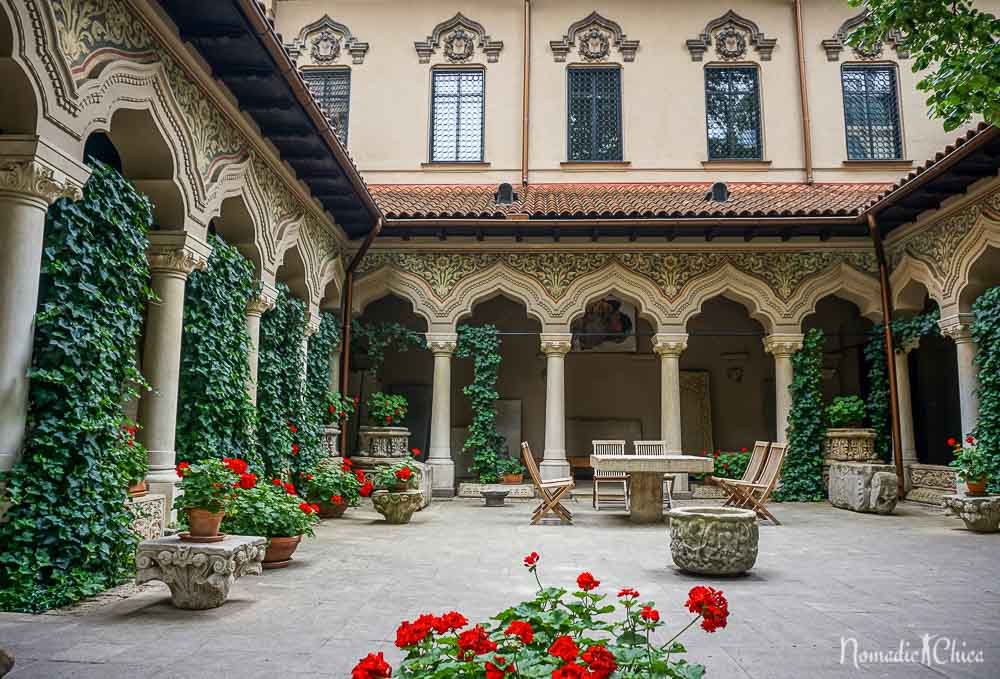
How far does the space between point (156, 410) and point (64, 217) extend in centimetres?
221

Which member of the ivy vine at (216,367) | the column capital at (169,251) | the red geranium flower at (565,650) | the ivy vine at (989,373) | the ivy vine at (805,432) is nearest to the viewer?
the red geranium flower at (565,650)

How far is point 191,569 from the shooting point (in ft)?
14.4

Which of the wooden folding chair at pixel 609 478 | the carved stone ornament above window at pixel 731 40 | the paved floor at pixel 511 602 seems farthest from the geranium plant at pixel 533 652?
the carved stone ornament above window at pixel 731 40

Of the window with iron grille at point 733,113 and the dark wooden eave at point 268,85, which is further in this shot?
the window with iron grille at point 733,113

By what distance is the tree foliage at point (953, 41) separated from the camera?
4.37m

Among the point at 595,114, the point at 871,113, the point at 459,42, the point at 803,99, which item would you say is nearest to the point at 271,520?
the point at 595,114

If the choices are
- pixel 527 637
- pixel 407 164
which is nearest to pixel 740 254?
pixel 407 164

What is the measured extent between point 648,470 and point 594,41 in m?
10.3

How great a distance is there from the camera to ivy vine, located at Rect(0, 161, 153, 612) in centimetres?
448

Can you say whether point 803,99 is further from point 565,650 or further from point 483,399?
point 565,650

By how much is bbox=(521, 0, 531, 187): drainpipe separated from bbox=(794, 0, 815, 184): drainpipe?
18.1ft

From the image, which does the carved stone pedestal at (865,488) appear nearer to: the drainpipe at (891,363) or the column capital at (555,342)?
the drainpipe at (891,363)

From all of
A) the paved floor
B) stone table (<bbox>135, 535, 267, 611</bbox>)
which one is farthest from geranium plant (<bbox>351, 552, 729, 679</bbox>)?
stone table (<bbox>135, 535, 267, 611</bbox>)

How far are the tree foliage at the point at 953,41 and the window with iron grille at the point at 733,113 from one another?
1003 centimetres
